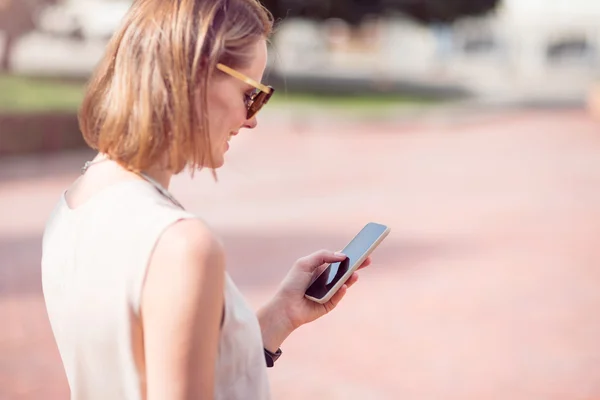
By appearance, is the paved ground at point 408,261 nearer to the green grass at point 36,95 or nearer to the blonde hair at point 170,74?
the green grass at point 36,95

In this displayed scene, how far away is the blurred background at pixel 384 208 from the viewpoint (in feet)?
15.8

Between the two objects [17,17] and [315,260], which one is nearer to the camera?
[315,260]

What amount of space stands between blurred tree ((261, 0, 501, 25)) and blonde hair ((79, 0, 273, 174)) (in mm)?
24554

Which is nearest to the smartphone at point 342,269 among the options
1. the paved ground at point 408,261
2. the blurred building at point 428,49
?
the paved ground at point 408,261

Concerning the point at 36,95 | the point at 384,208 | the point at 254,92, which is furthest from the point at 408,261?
the point at 36,95

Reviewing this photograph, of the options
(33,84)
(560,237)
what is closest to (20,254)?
(560,237)

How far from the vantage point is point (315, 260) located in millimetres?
1804

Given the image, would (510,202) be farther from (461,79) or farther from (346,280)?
(461,79)

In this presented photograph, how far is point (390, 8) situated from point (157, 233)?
26.4 metres

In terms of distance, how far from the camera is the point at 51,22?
92.2 feet

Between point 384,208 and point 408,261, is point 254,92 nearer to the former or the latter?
point 408,261

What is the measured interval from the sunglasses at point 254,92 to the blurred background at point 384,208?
10.9 inches

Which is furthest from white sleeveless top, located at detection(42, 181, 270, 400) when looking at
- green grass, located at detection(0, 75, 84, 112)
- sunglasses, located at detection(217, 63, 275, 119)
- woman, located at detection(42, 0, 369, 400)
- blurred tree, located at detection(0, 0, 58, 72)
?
blurred tree, located at detection(0, 0, 58, 72)

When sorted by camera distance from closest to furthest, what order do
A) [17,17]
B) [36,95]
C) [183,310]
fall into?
[183,310] → [36,95] → [17,17]
